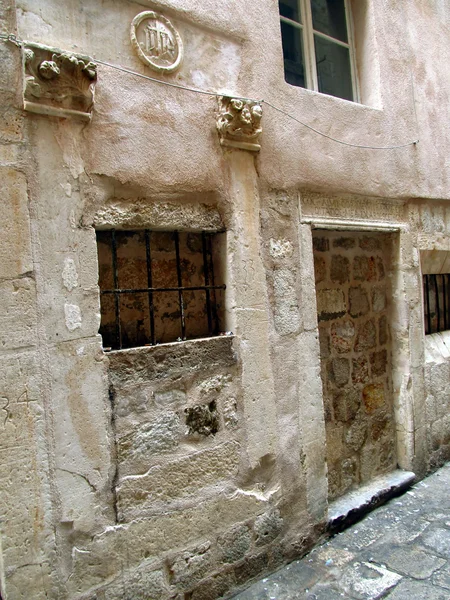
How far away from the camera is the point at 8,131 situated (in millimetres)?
2072

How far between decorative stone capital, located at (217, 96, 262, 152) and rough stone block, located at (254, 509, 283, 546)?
2236 mm

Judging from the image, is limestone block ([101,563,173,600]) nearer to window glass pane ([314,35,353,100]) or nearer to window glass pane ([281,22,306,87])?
window glass pane ([281,22,306,87])

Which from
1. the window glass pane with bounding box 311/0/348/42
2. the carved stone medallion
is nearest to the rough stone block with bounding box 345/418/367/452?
the carved stone medallion

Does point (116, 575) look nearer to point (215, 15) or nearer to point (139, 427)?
point (139, 427)

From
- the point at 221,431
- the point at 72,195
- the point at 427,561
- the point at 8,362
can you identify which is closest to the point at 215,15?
the point at 72,195

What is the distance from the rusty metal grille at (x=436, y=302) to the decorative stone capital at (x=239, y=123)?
8.43 ft

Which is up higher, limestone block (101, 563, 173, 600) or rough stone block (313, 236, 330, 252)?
rough stone block (313, 236, 330, 252)

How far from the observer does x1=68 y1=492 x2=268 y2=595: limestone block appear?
2.17 m

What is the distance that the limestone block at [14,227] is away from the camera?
6.70 ft

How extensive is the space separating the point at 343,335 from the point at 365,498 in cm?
125

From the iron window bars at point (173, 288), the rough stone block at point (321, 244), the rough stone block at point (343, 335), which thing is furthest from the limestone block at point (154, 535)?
the rough stone block at point (321, 244)

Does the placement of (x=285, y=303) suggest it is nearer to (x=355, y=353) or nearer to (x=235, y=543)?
(x=355, y=353)

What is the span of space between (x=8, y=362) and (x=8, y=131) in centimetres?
102

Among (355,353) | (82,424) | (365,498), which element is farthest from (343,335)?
(82,424)
